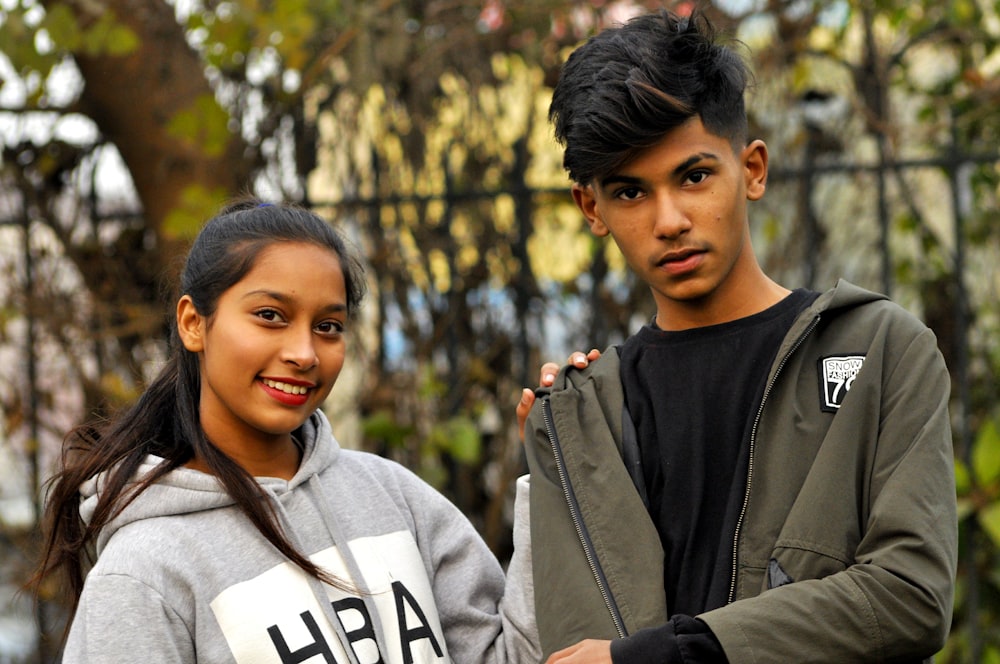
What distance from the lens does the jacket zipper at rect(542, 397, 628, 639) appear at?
2039mm

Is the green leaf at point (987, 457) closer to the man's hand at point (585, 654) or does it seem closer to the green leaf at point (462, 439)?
the green leaf at point (462, 439)

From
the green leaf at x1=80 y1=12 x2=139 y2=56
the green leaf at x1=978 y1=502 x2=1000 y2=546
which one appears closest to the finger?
the green leaf at x1=80 y1=12 x2=139 y2=56

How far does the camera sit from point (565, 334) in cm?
488

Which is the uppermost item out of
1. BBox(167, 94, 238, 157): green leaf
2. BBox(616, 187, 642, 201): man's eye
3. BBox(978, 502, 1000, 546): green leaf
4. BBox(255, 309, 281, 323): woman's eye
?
BBox(167, 94, 238, 157): green leaf

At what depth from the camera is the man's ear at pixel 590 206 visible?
Result: 7.41ft

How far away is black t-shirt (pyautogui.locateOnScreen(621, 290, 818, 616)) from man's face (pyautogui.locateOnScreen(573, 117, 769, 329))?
0.23 feet

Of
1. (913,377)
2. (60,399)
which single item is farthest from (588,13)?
(913,377)

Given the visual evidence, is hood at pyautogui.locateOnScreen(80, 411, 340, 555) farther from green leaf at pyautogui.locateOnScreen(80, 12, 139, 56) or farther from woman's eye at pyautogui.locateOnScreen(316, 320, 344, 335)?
green leaf at pyautogui.locateOnScreen(80, 12, 139, 56)

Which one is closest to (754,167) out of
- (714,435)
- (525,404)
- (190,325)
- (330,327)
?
(714,435)

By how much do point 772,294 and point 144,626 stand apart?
4.06ft

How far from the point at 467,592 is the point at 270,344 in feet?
2.14

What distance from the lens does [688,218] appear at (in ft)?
6.84

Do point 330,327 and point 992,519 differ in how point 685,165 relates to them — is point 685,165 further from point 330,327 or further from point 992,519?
point 992,519

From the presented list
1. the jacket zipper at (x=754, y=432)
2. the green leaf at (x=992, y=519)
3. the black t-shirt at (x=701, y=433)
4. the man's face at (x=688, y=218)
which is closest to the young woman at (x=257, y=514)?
the black t-shirt at (x=701, y=433)
